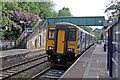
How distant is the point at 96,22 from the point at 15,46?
59.2ft

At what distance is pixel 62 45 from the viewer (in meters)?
15.0

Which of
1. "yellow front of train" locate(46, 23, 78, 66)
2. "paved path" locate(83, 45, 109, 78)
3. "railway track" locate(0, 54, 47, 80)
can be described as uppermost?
"yellow front of train" locate(46, 23, 78, 66)

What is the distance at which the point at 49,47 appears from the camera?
1548 centimetres

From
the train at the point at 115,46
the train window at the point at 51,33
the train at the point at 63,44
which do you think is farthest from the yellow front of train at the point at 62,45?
the train at the point at 115,46

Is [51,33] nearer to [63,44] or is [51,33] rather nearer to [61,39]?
[61,39]

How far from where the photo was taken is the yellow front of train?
591 inches

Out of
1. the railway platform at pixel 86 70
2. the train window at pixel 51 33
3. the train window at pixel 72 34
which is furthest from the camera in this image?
the train window at pixel 51 33

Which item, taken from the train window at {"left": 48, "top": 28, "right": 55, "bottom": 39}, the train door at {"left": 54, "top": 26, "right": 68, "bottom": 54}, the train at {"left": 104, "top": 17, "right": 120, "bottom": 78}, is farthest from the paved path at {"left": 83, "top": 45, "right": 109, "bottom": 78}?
the train window at {"left": 48, "top": 28, "right": 55, "bottom": 39}

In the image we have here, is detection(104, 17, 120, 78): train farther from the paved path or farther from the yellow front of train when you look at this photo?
the yellow front of train

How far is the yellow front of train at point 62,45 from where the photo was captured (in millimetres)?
15016

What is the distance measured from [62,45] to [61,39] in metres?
0.39

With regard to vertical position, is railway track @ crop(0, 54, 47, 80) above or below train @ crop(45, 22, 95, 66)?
below

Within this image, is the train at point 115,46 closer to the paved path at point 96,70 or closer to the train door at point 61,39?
the paved path at point 96,70

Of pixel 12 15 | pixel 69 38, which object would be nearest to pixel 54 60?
pixel 69 38
